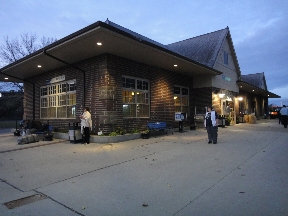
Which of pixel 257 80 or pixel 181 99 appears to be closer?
pixel 181 99

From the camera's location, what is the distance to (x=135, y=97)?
40.1 feet

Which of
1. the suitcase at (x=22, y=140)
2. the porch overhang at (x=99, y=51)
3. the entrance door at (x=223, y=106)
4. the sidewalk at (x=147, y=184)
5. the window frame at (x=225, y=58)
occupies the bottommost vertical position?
the sidewalk at (x=147, y=184)

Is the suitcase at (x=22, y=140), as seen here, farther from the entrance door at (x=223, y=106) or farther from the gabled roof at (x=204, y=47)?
the entrance door at (x=223, y=106)

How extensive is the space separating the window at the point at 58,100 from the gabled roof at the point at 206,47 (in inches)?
430

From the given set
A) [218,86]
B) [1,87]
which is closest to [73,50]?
[218,86]

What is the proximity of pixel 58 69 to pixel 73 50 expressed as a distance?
4247 millimetres

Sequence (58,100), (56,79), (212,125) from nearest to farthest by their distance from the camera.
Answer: (212,125), (56,79), (58,100)

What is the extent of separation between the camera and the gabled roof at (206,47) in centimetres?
1750

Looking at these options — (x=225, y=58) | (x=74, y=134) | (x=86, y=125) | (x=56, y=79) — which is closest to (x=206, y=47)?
(x=225, y=58)

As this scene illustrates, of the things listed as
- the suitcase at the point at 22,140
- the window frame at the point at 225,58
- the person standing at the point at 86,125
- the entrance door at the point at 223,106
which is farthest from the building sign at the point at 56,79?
the window frame at the point at 225,58

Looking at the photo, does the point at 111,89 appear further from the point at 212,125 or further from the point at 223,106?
the point at 223,106

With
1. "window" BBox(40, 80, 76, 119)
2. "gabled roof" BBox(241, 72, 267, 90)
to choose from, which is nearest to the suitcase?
"window" BBox(40, 80, 76, 119)

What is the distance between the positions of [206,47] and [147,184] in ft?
57.3

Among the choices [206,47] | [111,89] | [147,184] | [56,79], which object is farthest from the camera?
[206,47]
